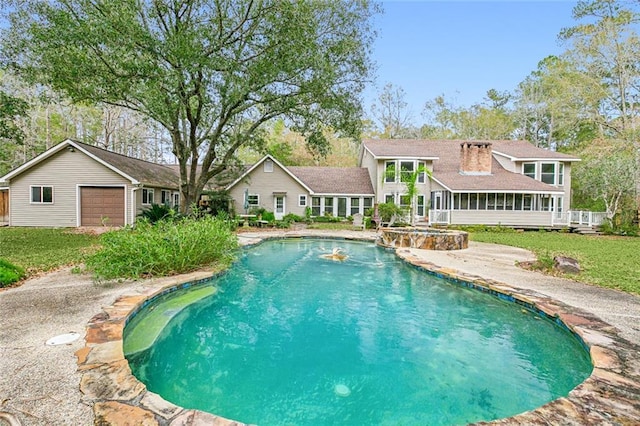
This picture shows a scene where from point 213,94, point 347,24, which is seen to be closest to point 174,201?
point 213,94

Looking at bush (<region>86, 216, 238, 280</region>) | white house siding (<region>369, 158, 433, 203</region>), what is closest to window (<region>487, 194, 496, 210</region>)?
white house siding (<region>369, 158, 433, 203</region>)

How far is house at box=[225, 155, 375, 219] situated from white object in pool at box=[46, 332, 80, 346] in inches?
766

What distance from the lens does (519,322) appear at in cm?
528

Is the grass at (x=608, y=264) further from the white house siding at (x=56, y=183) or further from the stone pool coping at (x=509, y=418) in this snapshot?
the white house siding at (x=56, y=183)

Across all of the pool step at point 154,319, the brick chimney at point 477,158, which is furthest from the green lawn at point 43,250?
the brick chimney at point 477,158

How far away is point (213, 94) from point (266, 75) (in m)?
2.47

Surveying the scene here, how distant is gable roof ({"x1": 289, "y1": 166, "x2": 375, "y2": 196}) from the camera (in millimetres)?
24548

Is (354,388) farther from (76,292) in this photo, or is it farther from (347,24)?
(347,24)

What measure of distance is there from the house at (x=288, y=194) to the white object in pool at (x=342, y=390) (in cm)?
1991

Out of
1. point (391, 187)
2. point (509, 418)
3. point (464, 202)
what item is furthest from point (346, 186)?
point (509, 418)

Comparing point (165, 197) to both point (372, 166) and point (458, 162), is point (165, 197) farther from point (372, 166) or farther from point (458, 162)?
point (458, 162)

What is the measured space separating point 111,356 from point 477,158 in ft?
75.7

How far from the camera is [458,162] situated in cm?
2375

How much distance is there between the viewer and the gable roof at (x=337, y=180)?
24548 millimetres
